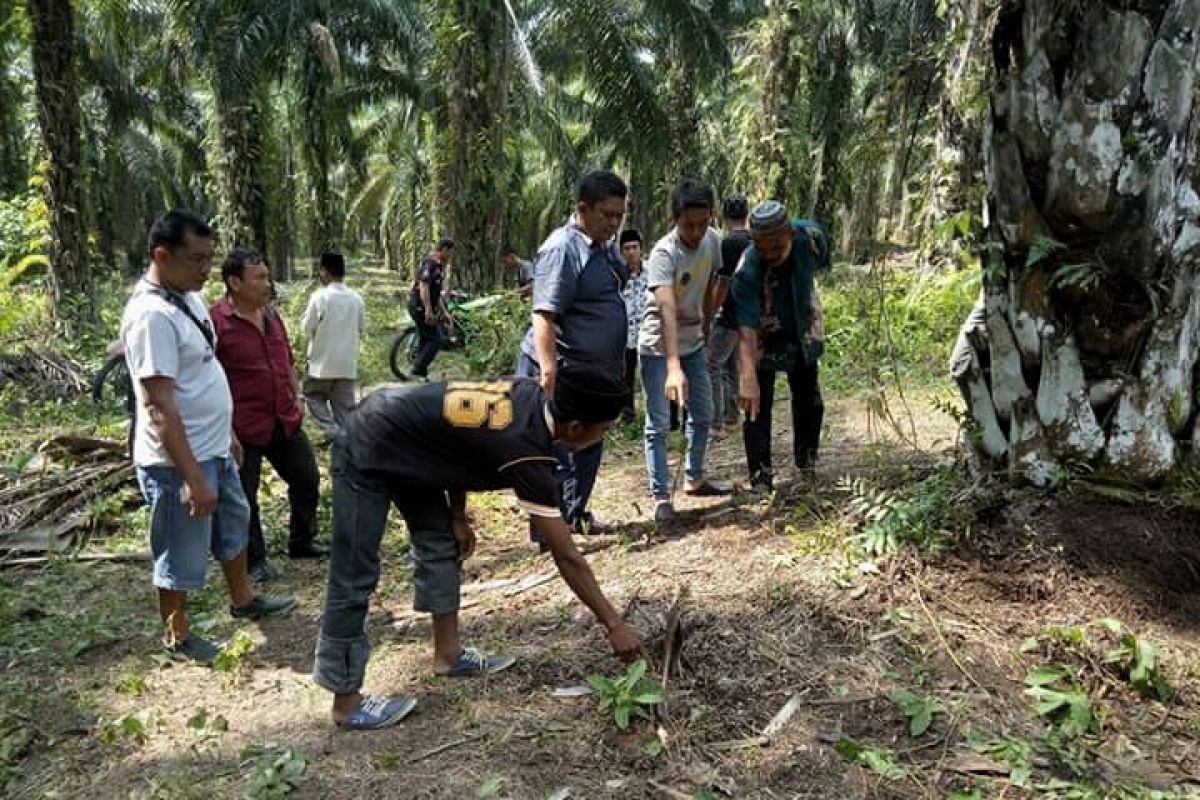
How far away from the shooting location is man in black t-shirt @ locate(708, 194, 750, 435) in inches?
229

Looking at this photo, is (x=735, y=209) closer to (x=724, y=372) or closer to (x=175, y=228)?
(x=724, y=372)

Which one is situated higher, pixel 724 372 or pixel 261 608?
pixel 724 372

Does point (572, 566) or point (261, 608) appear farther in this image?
point (261, 608)

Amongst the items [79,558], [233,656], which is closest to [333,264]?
[79,558]

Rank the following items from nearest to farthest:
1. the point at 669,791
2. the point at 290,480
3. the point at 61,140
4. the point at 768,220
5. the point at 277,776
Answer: the point at 669,791
the point at 277,776
the point at 768,220
the point at 290,480
the point at 61,140

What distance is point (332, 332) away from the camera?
20.2ft

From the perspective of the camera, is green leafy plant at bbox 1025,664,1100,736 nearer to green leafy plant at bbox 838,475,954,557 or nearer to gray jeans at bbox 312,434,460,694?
green leafy plant at bbox 838,475,954,557

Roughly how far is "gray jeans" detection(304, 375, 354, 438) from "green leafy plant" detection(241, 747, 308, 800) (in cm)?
389

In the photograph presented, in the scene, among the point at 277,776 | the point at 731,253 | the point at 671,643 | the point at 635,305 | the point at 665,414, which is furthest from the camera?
the point at 731,253

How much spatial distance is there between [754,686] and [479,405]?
51.2 inches

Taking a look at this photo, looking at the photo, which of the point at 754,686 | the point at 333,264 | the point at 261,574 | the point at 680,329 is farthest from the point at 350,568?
the point at 333,264

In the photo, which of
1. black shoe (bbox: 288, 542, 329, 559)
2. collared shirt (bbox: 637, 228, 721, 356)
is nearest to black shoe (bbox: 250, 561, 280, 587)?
black shoe (bbox: 288, 542, 329, 559)

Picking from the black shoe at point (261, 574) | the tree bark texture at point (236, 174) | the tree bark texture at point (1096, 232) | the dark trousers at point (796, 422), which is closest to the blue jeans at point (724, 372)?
the dark trousers at point (796, 422)

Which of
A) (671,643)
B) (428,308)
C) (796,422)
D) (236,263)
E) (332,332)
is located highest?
(236,263)
